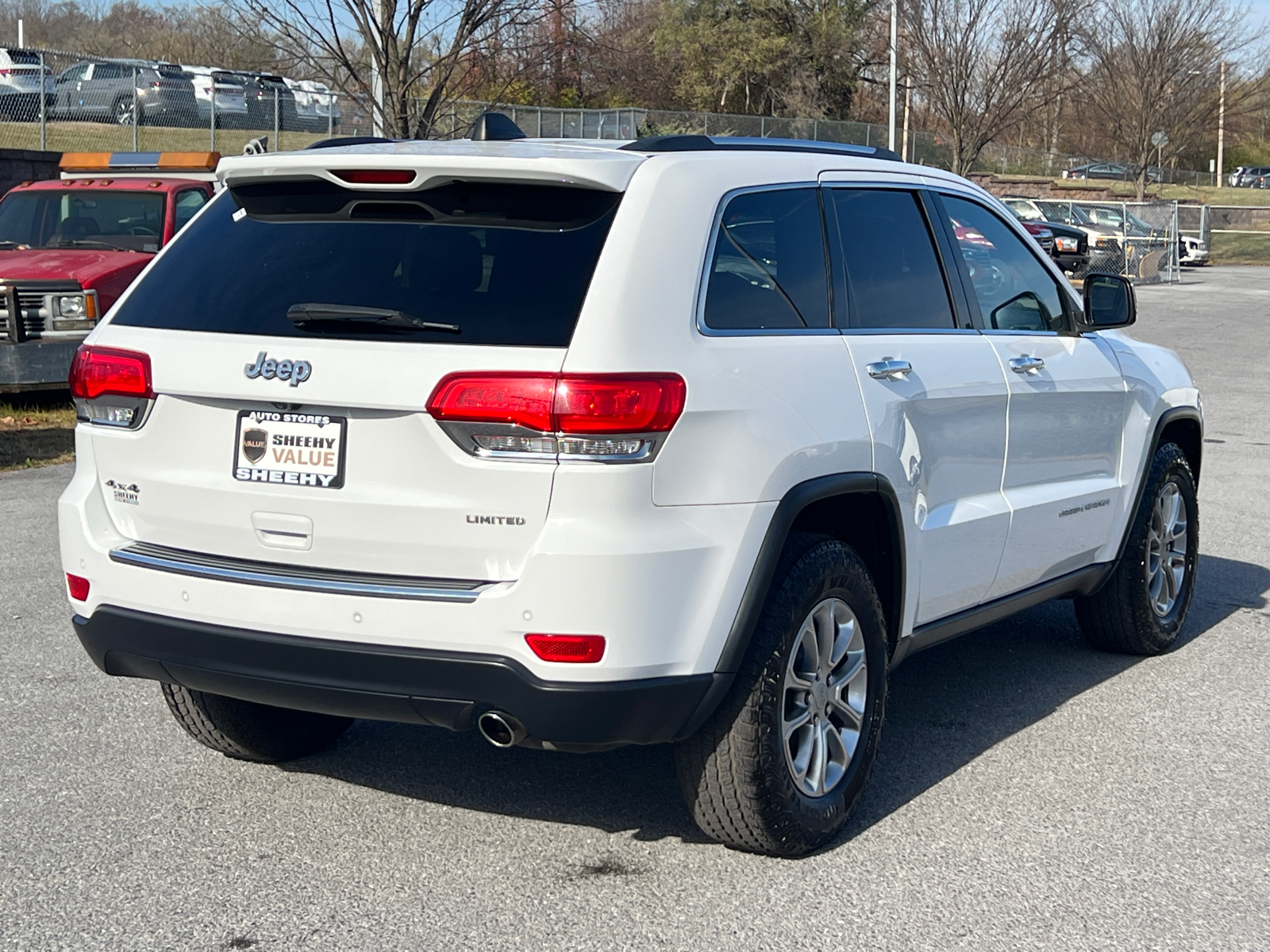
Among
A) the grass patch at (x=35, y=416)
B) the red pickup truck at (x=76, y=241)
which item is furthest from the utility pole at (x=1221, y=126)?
the grass patch at (x=35, y=416)

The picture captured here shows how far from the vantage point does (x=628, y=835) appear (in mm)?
Answer: 4246

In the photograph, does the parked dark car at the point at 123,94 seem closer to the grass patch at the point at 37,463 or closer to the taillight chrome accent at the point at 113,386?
the grass patch at the point at 37,463

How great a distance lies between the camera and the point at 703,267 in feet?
12.5

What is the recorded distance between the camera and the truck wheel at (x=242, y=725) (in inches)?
182

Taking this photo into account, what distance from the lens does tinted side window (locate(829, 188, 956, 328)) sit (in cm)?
452

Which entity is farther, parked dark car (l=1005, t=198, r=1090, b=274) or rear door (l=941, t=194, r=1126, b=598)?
parked dark car (l=1005, t=198, r=1090, b=274)

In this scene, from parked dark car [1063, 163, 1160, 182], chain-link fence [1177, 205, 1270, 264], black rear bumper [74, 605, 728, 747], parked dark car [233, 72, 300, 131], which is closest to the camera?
black rear bumper [74, 605, 728, 747]

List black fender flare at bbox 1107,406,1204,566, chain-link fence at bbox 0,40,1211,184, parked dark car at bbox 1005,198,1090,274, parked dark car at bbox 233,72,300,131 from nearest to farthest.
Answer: black fender flare at bbox 1107,406,1204,566 < chain-link fence at bbox 0,40,1211,184 < parked dark car at bbox 233,72,300,131 < parked dark car at bbox 1005,198,1090,274

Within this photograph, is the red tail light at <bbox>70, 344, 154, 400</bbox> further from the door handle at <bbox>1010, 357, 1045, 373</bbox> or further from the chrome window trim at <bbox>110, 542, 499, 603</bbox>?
the door handle at <bbox>1010, 357, 1045, 373</bbox>

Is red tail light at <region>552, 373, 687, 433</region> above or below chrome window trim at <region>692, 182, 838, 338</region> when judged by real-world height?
below

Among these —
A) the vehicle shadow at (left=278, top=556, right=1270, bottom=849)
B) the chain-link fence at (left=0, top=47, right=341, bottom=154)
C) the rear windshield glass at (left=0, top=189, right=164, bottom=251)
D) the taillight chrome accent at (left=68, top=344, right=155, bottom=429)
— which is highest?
the chain-link fence at (left=0, top=47, right=341, bottom=154)

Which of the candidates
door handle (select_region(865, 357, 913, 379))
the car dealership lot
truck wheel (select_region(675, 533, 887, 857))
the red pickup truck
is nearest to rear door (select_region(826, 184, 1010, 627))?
door handle (select_region(865, 357, 913, 379))

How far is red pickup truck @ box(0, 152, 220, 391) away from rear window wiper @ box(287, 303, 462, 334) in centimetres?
791

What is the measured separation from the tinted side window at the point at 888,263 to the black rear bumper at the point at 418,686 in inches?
52.3
